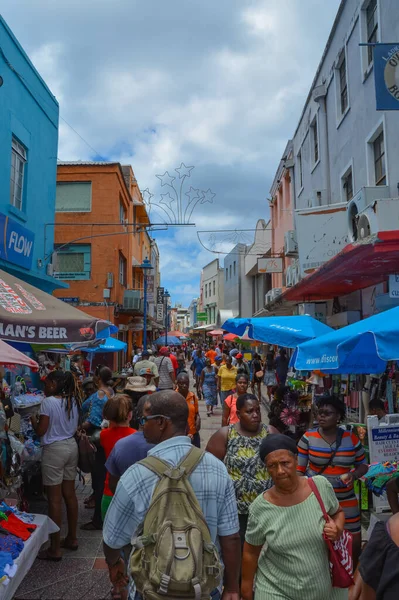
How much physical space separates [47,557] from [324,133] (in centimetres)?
1234

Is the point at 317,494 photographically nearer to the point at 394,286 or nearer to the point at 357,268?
the point at 394,286

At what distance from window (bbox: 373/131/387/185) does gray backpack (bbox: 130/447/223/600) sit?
→ 8411 millimetres

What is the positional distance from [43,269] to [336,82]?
906 cm

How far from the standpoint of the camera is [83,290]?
21953 millimetres

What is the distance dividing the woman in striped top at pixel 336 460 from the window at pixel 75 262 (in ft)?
62.4

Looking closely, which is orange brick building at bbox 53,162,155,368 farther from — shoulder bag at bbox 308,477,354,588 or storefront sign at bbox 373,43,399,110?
shoulder bag at bbox 308,477,354,588

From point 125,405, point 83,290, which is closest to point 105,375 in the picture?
point 125,405

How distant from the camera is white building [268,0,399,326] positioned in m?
7.16

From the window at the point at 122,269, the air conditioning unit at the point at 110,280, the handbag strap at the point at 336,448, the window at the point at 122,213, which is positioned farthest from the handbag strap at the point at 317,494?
the window at the point at 122,213

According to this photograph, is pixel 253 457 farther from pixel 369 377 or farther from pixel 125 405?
pixel 369 377

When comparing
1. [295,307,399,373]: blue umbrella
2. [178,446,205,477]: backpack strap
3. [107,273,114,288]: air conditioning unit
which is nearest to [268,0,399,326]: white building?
[295,307,399,373]: blue umbrella

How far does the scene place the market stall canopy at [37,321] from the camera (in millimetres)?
4677

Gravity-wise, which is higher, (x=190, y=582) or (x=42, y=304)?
(x=42, y=304)

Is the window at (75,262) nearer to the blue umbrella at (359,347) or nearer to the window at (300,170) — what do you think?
the window at (300,170)
